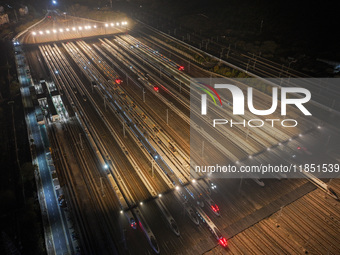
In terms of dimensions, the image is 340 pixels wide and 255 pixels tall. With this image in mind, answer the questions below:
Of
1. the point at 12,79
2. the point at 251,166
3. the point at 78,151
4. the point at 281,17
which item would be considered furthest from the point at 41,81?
the point at 281,17

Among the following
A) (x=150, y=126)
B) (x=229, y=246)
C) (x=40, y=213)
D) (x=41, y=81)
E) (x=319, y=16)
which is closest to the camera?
(x=229, y=246)

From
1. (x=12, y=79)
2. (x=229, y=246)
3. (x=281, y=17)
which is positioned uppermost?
(x=281, y=17)

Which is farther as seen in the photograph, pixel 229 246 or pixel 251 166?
pixel 251 166

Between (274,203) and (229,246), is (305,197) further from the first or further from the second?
(229,246)

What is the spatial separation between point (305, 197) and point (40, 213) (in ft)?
120

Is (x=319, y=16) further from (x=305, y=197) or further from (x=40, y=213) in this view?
(x=40, y=213)

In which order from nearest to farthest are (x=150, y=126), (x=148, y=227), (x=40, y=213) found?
1. (x=148, y=227)
2. (x=40, y=213)
3. (x=150, y=126)

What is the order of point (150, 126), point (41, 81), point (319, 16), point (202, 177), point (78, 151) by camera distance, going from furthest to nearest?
point (319, 16) < point (41, 81) < point (150, 126) < point (78, 151) < point (202, 177)

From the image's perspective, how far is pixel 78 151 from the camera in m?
48.4

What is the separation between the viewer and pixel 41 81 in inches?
2844

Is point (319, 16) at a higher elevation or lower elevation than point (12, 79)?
higher

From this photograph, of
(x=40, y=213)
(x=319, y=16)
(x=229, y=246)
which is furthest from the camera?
(x=319, y=16)

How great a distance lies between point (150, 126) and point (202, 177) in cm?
1711

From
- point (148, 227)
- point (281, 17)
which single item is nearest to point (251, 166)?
point (148, 227)
